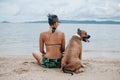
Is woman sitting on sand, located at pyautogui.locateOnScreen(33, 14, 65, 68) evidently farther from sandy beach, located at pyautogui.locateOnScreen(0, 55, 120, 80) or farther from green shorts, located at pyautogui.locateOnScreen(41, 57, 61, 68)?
sandy beach, located at pyautogui.locateOnScreen(0, 55, 120, 80)

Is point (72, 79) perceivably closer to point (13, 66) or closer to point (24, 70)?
point (24, 70)

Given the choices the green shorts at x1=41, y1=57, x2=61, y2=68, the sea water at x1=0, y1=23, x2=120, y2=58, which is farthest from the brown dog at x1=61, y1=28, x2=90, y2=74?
the sea water at x1=0, y1=23, x2=120, y2=58

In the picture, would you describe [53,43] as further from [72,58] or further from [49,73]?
[49,73]

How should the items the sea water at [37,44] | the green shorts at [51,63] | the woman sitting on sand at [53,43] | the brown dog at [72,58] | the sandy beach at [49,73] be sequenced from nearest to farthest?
the sandy beach at [49,73] → the brown dog at [72,58] → the woman sitting on sand at [53,43] → the green shorts at [51,63] → the sea water at [37,44]

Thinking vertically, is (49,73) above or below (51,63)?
below

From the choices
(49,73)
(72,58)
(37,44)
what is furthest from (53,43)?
(37,44)

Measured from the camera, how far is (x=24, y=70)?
8.41 meters

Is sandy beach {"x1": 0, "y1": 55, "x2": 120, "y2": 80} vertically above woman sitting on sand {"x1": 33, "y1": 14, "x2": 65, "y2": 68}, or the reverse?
woman sitting on sand {"x1": 33, "y1": 14, "x2": 65, "y2": 68}

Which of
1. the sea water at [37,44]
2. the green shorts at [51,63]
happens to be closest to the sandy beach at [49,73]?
the green shorts at [51,63]

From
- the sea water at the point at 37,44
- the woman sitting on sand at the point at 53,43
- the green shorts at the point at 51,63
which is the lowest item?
the sea water at the point at 37,44

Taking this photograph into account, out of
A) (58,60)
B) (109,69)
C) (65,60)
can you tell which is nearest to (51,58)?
(58,60)

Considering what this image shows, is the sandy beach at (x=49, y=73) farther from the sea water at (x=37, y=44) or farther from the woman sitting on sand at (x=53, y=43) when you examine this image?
the sea water at (x=37, y=44)

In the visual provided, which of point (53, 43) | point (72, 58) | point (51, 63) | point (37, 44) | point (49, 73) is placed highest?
point (53, 43)

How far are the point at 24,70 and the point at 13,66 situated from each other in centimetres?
82
